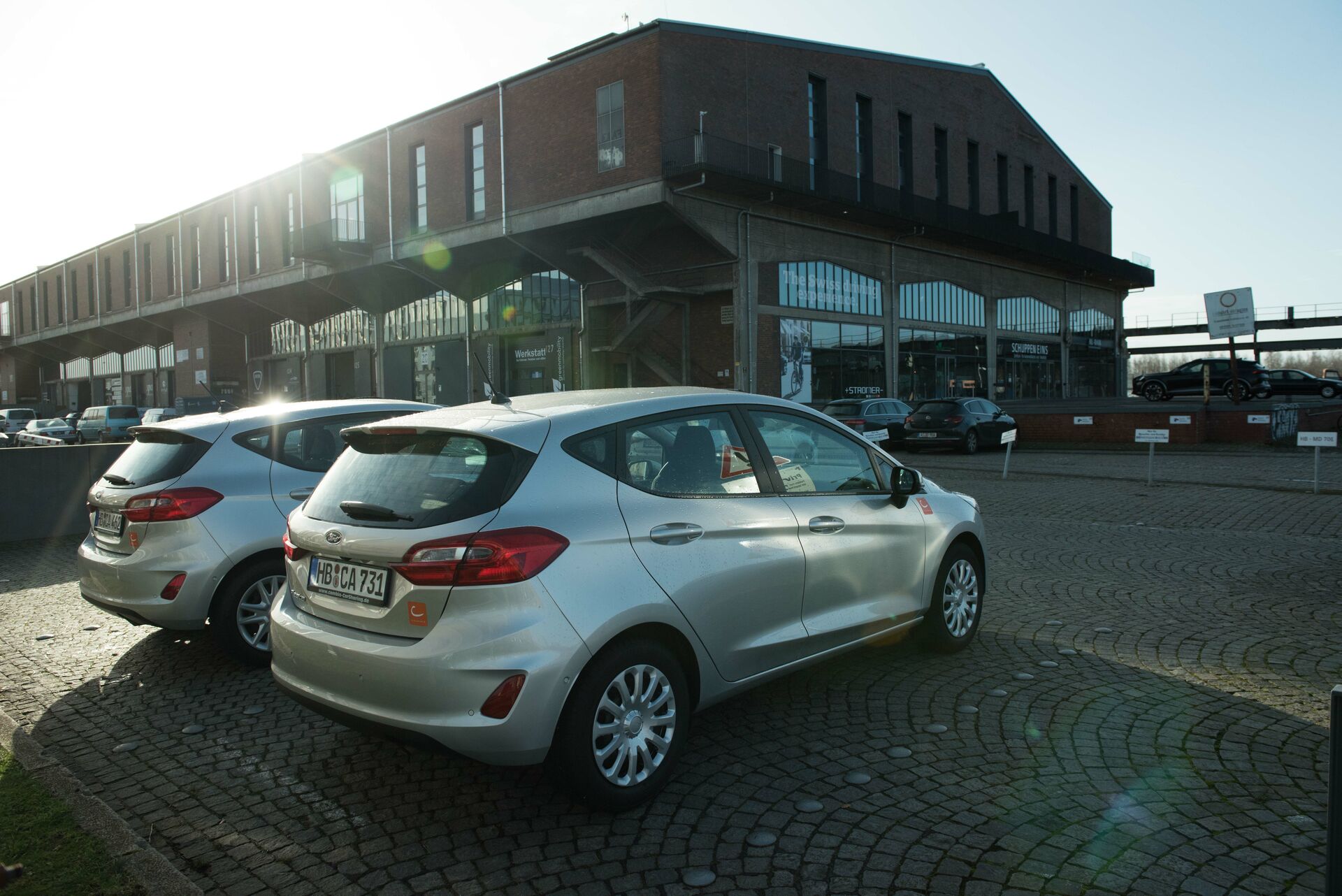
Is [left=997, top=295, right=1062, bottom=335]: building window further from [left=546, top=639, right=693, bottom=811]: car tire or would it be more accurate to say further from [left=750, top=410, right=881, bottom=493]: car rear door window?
[left=546, top=639, right=693, bottom=811]: car tire

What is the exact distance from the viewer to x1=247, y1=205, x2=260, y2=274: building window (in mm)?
49812

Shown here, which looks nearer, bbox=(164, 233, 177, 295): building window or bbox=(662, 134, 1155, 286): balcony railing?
bbox=(662, 134, 1155, 286): balcony railing

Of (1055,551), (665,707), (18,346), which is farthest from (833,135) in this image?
(18,346)

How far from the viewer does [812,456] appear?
4543 mm

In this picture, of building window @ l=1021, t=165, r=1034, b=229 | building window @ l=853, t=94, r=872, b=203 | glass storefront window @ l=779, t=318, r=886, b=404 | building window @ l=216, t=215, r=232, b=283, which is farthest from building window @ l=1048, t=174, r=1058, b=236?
building window @ l=216, t=215, r=232, b=283

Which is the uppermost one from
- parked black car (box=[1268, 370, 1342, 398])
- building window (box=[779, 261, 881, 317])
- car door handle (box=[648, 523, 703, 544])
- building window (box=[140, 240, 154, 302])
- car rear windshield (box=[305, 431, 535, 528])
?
building window (box=[140, 240, 154, 302])

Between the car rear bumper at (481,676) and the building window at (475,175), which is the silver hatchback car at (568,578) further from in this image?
the building window at (475,175)

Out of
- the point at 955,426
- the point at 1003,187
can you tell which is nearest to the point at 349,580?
the point at 955,426

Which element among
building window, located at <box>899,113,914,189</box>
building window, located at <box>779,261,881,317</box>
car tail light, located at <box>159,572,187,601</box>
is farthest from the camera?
building window, located at <box>899,113,914,189</box>

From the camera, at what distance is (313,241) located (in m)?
40.9

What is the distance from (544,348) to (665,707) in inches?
1422

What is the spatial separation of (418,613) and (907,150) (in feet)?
139

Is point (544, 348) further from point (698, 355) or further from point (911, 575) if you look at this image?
point (911, 575)

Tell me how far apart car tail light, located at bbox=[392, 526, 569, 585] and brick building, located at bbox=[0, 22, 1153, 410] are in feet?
89.0
